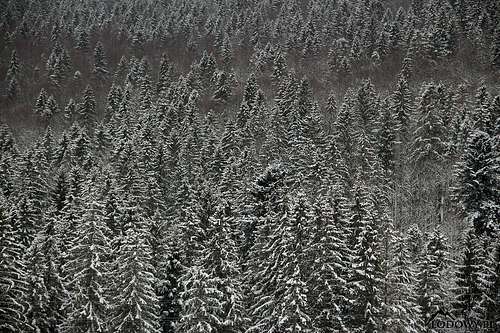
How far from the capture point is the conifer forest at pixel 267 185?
25641 millimetres

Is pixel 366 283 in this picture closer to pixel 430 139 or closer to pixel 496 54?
pixel 430 139

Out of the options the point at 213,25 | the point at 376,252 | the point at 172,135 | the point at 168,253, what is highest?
the point at 213,25

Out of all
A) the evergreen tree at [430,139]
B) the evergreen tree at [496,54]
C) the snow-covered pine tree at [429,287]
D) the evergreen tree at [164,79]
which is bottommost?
the snow-covered pine tree at [429,287]

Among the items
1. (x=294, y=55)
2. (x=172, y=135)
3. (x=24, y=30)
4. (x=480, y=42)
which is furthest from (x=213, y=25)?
(x=172, y=135)

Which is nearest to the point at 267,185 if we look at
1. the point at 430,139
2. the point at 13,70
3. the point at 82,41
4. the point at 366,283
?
the point at 366,283

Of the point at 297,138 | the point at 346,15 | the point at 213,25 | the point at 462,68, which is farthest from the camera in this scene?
the point at 213,25

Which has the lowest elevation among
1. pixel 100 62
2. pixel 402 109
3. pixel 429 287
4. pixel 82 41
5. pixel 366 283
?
pixel 429 287

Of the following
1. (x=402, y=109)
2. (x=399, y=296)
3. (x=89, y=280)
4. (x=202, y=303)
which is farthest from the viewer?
(x=402, y=109)

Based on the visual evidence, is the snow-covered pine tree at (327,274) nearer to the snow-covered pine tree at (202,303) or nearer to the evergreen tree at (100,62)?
the snow-covered pine tree at (202,303)

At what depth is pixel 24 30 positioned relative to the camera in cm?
14988

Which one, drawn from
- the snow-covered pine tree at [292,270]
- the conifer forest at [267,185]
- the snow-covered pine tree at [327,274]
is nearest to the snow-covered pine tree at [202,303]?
the conifer forest at [267,185]

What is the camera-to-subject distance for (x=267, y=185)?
3288cm

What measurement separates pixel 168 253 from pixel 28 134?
243ft

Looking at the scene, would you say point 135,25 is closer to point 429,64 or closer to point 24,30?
point 24,30
